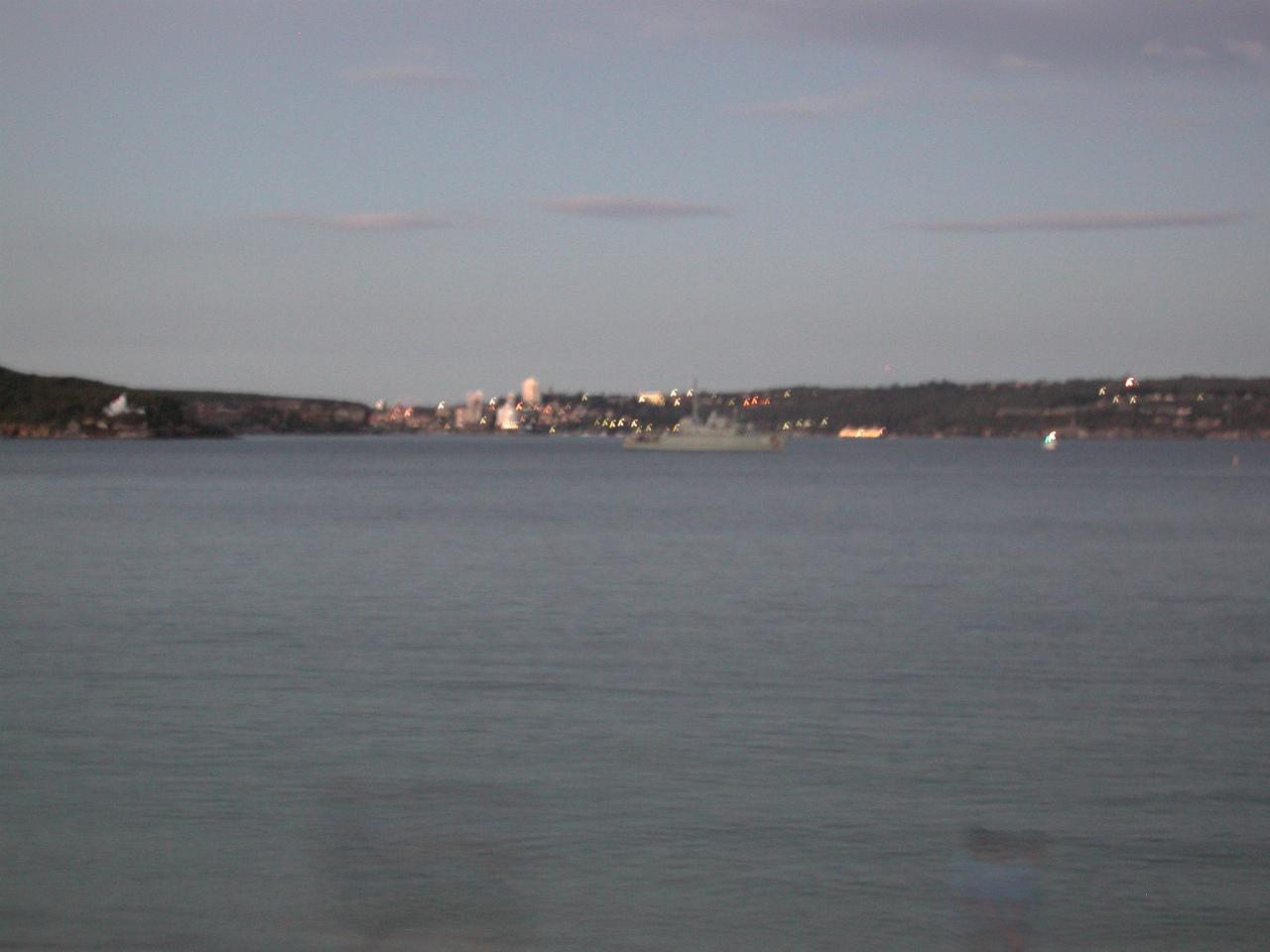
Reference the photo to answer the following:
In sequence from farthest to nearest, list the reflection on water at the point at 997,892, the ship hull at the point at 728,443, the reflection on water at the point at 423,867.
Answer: the ship hull at the point at 728,443 → the reflection on water at the point at 423,867 → the reflection on water at the point at 997,892

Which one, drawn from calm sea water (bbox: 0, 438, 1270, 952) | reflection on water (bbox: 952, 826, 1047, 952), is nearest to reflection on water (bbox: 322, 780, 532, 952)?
calm sea water (bbox: 0, 438, 1270, 952)

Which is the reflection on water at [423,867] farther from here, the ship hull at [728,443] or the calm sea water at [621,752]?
the ship hull at [728,443]

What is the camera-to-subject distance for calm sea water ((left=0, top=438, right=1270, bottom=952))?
10719 millimetres

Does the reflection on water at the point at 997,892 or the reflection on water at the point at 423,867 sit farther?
the reflection on water at the point at 423,867

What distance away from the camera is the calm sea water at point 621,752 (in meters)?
10.7

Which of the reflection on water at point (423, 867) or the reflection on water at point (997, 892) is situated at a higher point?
the reflection on water at point (997, 892)

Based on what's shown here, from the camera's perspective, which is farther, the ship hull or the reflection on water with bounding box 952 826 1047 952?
the ship hull

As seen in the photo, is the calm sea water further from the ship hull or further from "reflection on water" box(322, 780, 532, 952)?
the ship hull

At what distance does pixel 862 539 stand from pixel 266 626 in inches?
1019

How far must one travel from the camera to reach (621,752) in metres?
15.5

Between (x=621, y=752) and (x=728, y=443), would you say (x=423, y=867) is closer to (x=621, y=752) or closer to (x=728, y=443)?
(x=621, y=752)

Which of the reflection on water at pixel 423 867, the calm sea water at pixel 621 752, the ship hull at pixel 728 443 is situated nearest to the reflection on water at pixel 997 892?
the calm sea water at pixel 621 752

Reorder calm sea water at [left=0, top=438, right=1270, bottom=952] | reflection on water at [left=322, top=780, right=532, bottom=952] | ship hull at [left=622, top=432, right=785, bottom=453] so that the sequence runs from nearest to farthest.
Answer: reflection on water at [left=322, top=780, right=532, bottom=952] < calm sea water at [left=0, top=438, right=1270, bottom=952] < ship hull at [left=622, top=432, right=785, bottom=453]

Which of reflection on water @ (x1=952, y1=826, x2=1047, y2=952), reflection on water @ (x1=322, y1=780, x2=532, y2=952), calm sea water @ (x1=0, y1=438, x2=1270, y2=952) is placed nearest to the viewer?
reflection on water @ (x1=952, y1=826, x2=1047, y2=952)
